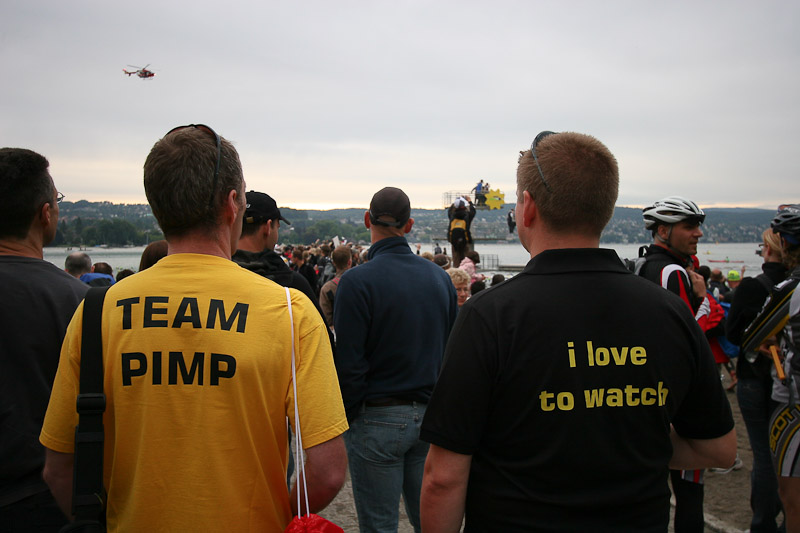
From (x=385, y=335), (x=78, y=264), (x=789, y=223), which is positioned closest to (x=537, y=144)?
(x=385, y=335)

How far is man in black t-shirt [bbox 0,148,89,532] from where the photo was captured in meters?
2.30

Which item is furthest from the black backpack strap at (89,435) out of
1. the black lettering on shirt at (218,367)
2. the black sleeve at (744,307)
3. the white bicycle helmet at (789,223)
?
the black sleeve at (744,307)

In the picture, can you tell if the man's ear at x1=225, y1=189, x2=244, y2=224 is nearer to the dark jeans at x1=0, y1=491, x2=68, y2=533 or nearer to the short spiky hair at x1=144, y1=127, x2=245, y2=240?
the short spiky hair at x1=144, y1=127, x2=245, y2=240

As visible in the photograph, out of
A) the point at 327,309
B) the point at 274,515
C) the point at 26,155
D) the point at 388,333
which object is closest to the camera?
the point at 274,515

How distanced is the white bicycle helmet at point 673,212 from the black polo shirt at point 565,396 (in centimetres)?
270

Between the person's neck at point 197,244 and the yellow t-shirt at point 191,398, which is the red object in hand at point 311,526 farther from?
the person's neck at point 197,244

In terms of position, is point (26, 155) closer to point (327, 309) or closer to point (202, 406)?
point (202, 406)

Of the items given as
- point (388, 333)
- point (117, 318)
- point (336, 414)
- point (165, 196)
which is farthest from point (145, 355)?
point (388, 333)

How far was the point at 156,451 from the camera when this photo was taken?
67.8 inches

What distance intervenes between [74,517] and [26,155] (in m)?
1.86

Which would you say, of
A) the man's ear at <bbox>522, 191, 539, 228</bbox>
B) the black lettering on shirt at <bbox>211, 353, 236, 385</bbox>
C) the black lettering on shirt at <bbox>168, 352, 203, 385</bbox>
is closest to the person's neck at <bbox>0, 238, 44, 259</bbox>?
the black lettering on shirt at <bbox>168, 352, 203, 385</bbox>

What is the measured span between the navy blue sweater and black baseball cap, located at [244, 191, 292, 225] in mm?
707

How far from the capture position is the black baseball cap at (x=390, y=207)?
3.83m

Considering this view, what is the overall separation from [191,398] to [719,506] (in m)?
5.53
